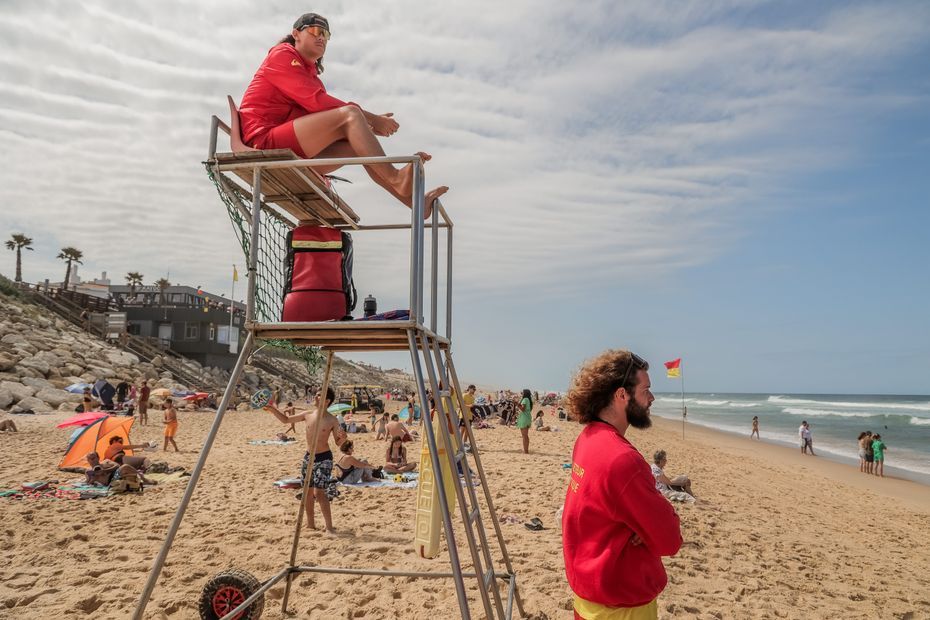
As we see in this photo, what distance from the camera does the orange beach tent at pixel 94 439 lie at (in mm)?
10781

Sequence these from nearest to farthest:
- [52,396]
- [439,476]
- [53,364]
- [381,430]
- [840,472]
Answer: [439,476], [381,430], [840,472], [52,396], [53,364]

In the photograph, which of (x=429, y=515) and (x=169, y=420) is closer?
(x=429, y=515)

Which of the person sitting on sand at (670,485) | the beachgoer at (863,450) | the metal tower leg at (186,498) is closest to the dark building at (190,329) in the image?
the person sitting on sand at (670,485)

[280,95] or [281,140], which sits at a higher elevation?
[280,95]

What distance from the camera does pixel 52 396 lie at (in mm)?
22641

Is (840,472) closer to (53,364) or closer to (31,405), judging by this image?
(31,405)

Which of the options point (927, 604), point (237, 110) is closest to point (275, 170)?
point (237, 110)

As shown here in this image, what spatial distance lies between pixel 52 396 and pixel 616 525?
2672 cm

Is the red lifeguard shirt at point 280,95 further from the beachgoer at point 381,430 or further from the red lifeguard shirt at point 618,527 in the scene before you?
the beachgoer at point 381,430

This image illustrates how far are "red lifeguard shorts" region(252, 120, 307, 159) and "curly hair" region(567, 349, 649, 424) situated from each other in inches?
68.7

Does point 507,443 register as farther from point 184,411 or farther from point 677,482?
point 184,411

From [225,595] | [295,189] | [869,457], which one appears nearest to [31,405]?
[225,595]

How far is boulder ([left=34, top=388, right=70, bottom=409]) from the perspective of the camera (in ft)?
73.0

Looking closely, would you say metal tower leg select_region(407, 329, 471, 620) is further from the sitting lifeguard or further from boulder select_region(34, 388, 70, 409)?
boulder select_region(34, 388, 70, 409)
